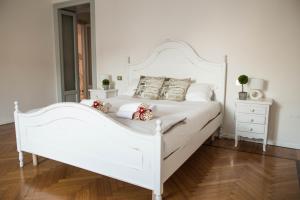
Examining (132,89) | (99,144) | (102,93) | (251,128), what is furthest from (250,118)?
(102,93)

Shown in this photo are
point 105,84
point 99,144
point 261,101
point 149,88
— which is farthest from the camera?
point 105,84

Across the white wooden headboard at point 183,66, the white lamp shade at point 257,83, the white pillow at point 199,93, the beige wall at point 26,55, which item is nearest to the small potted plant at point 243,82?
the white lamp shade at point 257,83

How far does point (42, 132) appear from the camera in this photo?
2.44 metres

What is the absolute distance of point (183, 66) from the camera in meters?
3.84

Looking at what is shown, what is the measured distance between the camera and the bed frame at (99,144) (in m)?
1.81

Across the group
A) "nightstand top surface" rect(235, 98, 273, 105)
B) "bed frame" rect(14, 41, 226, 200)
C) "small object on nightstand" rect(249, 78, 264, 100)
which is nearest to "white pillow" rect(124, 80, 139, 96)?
"bed frame" rect(14, 41, 226, 200)

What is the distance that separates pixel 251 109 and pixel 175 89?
107 cm

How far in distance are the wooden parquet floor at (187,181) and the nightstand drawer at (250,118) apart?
459mm

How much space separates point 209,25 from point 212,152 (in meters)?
1.89

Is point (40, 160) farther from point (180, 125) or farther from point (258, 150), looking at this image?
point (258, 150)

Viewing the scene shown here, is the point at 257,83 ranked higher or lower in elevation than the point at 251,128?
higher

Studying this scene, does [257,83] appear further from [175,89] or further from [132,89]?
[132,89]

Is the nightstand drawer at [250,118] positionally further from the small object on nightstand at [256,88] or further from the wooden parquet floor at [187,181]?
the wooden parquet floor at [187,181]

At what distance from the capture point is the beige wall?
443 cm
